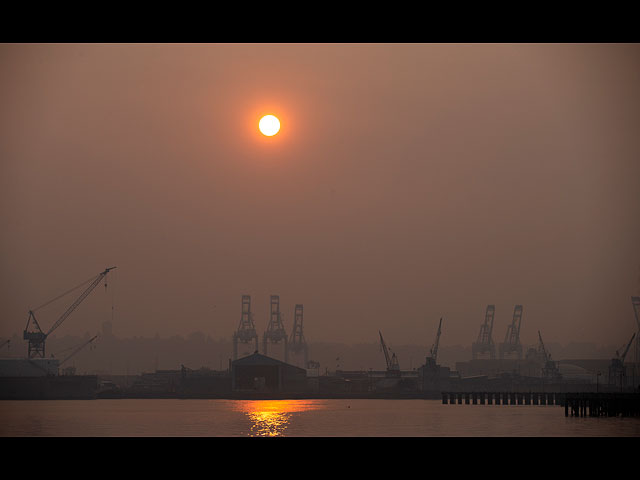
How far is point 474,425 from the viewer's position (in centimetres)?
7944

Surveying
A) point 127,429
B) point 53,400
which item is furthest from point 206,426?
point 53,400

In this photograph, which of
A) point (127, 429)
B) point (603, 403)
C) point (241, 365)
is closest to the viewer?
point (127, 429)
